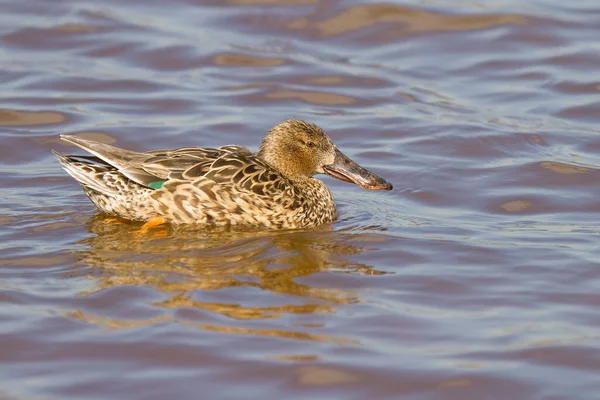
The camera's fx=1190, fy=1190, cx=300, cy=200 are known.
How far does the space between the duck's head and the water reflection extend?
0.63 metres

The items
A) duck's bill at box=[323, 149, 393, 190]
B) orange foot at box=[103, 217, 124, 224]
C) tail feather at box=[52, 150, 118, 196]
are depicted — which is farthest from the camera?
duck's bill at box=[323, 149, 393, 190]

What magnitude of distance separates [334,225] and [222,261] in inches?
55.2

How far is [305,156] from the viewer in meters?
9.41

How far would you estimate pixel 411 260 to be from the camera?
27.2 feet

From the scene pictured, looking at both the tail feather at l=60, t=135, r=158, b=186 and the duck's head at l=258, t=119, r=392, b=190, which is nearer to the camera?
the tail feather at l=60, t=135, r=158, b=186

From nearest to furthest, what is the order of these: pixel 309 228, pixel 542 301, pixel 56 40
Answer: pixel 542 301, pixel 309 228, pixel 56 40

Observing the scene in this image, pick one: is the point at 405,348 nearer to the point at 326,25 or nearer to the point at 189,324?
the point at 189,324

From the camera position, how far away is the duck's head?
30.7ft

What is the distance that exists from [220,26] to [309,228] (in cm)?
589

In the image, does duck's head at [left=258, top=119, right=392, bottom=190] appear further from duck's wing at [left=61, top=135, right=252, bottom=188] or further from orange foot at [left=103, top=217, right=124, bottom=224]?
orange foot at [left=103, top=217, right=124, bottom=224]

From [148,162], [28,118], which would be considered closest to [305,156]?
[148,162]

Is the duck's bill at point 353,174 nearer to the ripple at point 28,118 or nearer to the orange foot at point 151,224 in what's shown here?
the orange foot at point 151,224

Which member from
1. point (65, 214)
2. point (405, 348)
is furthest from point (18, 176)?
point (405, 348)

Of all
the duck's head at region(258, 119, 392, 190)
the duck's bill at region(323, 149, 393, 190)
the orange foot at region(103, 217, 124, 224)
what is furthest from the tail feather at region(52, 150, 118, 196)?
the duck's bill at region(323, 149, 393, 190)
